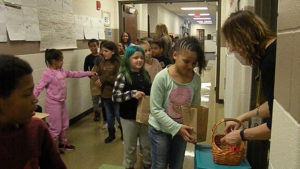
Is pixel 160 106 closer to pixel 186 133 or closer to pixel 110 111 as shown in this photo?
pixel 186 133

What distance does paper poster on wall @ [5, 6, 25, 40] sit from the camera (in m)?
2.82

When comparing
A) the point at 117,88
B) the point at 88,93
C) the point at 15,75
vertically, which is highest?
the point at 15,75

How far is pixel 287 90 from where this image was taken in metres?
0.83

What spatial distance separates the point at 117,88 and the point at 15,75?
1.49 metres

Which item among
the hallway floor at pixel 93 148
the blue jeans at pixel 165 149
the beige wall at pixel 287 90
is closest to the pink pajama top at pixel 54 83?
the hallway floor at pixel 93 148

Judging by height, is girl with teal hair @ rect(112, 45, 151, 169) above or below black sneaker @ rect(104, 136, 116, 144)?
above

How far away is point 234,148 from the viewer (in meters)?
1.83

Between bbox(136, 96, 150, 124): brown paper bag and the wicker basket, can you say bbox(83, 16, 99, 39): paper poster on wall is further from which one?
the wicker basket

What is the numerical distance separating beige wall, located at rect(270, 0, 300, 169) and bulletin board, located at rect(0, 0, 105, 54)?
2.73 metres

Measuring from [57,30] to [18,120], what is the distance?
3169 millimetres

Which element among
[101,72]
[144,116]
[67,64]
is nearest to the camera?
[144,116]

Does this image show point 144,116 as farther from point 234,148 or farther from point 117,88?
point 234,148

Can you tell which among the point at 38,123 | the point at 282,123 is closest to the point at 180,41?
the point at 282,123

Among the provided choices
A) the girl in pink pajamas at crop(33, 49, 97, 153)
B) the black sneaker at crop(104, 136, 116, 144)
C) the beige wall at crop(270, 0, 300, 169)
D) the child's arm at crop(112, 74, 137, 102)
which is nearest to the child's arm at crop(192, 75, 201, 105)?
the child's arm at crop(112, 74, 137, 102)
